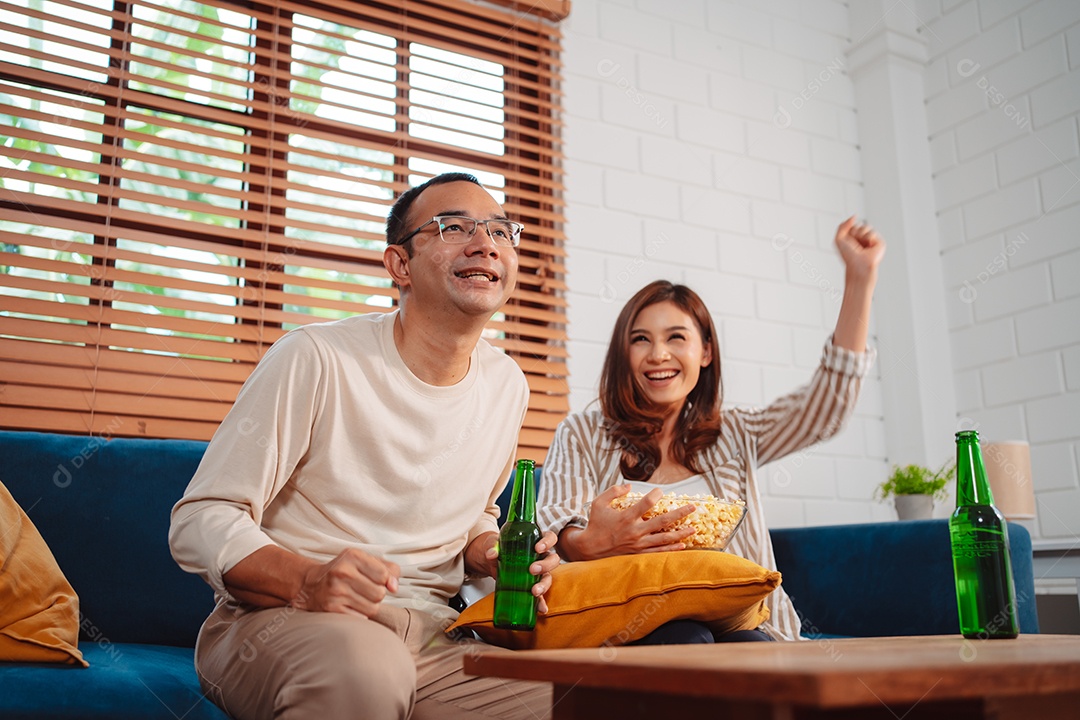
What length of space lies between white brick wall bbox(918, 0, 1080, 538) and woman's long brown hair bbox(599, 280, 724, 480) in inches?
65.3

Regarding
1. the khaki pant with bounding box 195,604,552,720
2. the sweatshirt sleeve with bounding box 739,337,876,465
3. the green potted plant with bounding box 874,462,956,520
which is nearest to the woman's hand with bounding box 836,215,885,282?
the sweatshirt sleeve with bounding box 739,337,876,465

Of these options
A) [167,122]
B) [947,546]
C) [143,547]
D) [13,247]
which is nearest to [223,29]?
[167,122]

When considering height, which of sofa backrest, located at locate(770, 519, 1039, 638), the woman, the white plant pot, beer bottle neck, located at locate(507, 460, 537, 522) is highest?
the woman

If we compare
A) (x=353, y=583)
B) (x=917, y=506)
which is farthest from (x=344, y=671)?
(x=917, y=506)

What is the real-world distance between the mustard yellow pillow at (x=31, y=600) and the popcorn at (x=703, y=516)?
993 millimetres

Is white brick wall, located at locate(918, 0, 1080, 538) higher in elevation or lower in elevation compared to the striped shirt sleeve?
higher

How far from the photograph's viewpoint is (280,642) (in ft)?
4.18

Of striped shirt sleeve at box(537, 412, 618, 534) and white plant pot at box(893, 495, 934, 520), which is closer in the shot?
striped shirt sleeve at box(537, 412, 618, 534)

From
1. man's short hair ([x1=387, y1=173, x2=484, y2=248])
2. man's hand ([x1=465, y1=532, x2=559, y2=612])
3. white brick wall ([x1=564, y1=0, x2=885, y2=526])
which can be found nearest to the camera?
man's hand ([x1=465, y1=532, x2=559, y2=612])

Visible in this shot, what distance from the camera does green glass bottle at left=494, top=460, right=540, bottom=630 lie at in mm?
1394

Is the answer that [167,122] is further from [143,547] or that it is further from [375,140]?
[143,547]

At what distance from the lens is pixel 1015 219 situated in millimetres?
3398

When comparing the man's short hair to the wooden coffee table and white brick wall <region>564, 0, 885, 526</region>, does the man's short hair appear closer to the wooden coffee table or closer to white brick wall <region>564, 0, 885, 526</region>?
the wooden coffee table

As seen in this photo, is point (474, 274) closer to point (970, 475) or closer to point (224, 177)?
point (970, 475)
